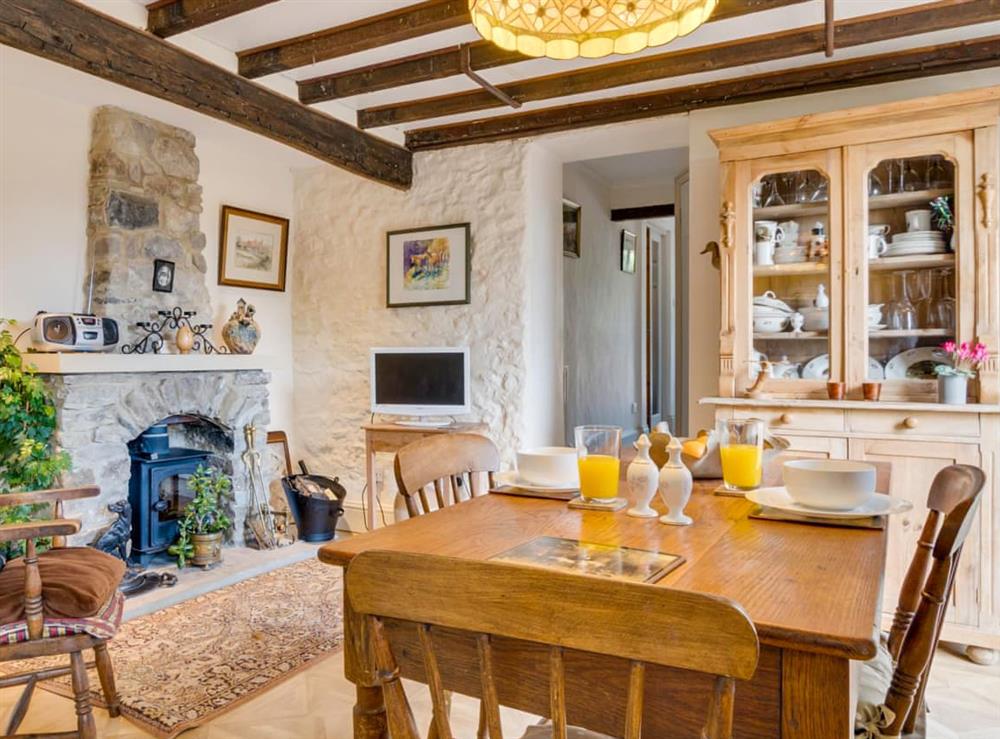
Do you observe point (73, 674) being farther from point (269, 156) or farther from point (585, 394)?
point (585, 394)

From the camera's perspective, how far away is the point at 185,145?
390 cm

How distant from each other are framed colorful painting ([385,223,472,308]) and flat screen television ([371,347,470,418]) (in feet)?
1.25

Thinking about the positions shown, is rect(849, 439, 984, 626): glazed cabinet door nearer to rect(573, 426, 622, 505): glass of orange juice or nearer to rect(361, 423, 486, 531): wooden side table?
rect(573, 426, 622, 505): glass of orange juice

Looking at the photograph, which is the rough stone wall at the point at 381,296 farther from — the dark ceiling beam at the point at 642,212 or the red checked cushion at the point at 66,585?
the red checked cushion at the point at 66,585

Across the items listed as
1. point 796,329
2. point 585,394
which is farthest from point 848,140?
point 585,394

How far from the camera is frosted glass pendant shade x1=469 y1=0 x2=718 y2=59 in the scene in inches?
62.0

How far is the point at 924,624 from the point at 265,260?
429 cm

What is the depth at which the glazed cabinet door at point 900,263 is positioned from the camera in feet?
8.96

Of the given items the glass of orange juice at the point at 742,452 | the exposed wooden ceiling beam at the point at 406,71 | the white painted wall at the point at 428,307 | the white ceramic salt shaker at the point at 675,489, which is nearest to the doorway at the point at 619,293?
the white painted wall at the point at 428,307

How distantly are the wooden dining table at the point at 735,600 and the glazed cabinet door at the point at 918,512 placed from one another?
1.68 meters

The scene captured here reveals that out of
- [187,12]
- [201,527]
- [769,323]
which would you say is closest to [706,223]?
A: [769,323]

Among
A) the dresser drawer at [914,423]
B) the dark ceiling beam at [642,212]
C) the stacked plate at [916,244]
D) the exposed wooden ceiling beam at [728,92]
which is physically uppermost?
A: the exposed wooden ceiling beam at [728,92]

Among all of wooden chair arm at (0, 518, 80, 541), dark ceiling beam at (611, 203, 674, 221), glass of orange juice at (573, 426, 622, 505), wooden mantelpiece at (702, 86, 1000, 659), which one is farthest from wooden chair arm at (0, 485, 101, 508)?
dark ceiling beam at (611, 203, 674, 221)

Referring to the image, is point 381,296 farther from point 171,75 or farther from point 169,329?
point 171,75
